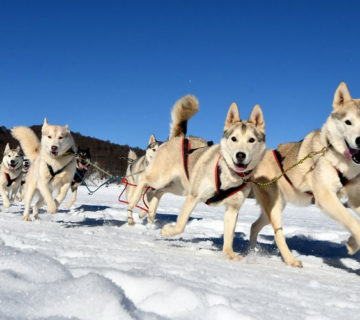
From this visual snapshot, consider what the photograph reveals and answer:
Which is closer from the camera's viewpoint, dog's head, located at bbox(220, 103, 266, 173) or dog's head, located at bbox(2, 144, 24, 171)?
dog's head, located at bbox(220, 103, 266, 173)

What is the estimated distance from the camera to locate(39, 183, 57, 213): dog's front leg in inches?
195

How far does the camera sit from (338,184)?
319 cm

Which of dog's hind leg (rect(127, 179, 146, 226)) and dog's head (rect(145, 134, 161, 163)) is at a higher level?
dog's head (rect(145, 134, 161, 163))

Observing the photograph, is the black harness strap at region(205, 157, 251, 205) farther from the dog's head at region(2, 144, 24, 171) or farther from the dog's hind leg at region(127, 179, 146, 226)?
the dog's head at region(2, 144, 24, 171)

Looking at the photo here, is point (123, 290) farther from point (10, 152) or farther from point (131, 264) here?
point (10, 152)

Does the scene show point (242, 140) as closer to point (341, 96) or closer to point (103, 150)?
point (341, 96)

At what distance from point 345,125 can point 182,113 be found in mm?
2478

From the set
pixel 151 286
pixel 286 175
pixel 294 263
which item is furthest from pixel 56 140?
pixel 151 286

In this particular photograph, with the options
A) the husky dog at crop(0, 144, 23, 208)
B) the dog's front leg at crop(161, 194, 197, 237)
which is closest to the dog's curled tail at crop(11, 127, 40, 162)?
the husky dog at crop(0, 144, 23, 208)

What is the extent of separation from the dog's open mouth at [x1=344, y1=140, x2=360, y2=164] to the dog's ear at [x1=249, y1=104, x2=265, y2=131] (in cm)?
88

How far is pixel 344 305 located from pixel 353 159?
1.47 meters

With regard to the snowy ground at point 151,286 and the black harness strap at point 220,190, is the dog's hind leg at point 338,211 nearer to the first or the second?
the snowy ground at point 151,286

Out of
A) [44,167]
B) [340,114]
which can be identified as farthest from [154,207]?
[340,114]

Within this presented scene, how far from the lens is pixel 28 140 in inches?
244
